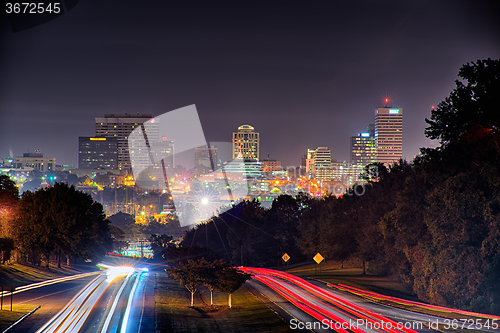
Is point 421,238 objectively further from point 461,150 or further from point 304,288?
point 304,288

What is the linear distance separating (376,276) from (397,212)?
36.6ft

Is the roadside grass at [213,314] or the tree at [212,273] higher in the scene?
the tree at [212,273]

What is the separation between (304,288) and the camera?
4088 centimetres

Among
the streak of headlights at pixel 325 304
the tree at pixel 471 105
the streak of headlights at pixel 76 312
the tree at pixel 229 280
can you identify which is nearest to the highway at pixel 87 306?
the streak of headlights at pixel 76 312

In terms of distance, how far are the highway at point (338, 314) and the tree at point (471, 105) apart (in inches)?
654

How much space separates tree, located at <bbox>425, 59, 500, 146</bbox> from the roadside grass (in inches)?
849

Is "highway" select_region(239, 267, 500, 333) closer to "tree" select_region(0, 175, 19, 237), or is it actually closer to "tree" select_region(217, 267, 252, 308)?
"tree" select_region(217, 267, 252, 308)

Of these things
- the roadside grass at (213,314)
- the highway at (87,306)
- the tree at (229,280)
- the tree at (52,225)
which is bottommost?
the roadside grass at (213,314)

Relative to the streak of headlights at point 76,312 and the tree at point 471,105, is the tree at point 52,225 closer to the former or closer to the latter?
the streak of headlights at point 76,312

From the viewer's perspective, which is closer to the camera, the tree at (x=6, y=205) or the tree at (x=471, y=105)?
the tree at (x=471, y=105)

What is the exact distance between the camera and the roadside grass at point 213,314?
27723 millimetres

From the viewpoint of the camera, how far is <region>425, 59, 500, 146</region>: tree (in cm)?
4019

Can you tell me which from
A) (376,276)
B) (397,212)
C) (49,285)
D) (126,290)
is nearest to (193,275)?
(126,290)

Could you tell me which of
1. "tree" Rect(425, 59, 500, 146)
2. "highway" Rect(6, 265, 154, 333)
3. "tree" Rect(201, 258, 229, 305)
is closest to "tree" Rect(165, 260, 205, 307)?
"tree" Rect(201, 258, 229, 305)
